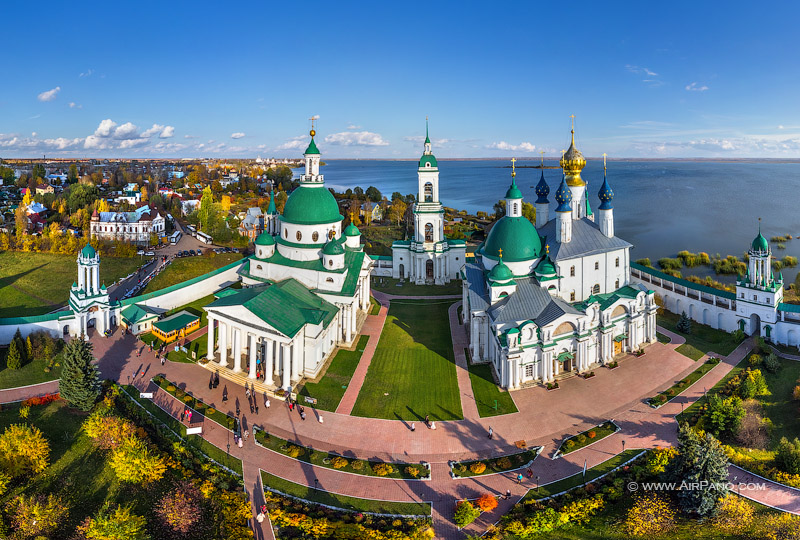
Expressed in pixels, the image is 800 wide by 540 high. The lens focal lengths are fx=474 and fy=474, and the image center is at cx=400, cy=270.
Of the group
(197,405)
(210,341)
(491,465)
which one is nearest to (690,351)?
(491,465)

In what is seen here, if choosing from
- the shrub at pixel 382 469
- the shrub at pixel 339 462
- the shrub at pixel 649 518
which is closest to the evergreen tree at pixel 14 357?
the shrub at pixel 339 462

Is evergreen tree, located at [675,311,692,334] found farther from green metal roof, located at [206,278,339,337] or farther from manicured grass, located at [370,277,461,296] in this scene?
green metal roof, located at [206,278,339,337]

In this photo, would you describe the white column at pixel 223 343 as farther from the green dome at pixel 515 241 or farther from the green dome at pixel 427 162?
the green dome at pixel 427 162

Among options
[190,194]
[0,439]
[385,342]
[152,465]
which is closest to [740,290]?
[385,342]

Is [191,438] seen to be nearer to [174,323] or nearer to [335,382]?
[335,382]

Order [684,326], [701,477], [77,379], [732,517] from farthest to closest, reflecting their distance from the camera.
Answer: [684,326] < [77,379] < [701,477] < [732,517]

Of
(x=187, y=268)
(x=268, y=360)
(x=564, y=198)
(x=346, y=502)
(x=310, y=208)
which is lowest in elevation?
(x=346, y=502)
